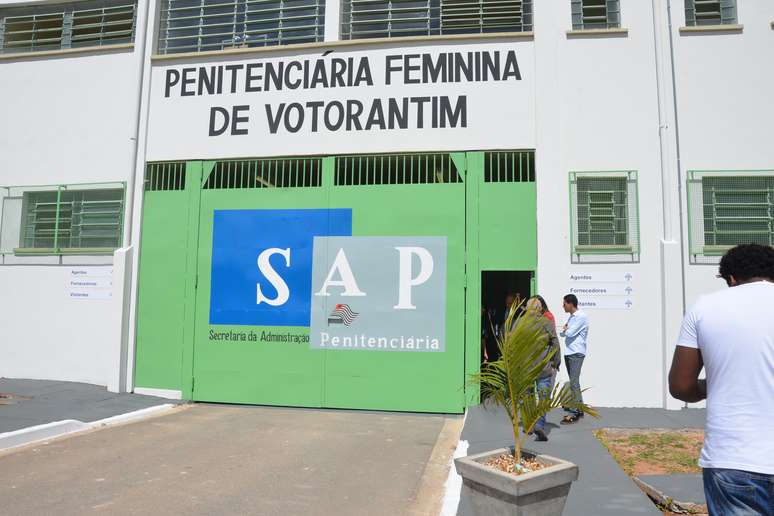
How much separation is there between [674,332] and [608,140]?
3.23m

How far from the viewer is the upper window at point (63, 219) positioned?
10.8 metres

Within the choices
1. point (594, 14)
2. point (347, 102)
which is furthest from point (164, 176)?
point (594, 14)

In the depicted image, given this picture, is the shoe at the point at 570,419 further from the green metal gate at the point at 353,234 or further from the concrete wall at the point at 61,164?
the concrete wall at the point at 61,164

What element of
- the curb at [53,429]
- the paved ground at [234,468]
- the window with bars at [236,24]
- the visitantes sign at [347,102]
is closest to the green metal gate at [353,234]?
the visitantes sign at [347,102]

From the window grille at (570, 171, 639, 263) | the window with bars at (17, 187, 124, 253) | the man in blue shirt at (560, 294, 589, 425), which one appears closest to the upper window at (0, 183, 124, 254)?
the window with bars at (17, 187, 124, 253)

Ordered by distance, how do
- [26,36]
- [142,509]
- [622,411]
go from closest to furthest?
[142,509] < [622,411] < [26,36]

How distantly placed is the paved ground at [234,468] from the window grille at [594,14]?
7.20 meters

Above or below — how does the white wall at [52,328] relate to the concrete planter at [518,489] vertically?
above

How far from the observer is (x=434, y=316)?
9.55 metres

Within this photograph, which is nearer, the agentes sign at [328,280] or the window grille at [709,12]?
the agentes sign at [328,280]

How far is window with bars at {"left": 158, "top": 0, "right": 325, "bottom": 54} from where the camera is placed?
1080cm

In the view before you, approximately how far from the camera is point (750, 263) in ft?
8.47

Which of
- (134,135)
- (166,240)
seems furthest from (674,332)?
(134,135)

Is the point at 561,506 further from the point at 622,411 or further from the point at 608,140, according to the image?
the point at 608,140
